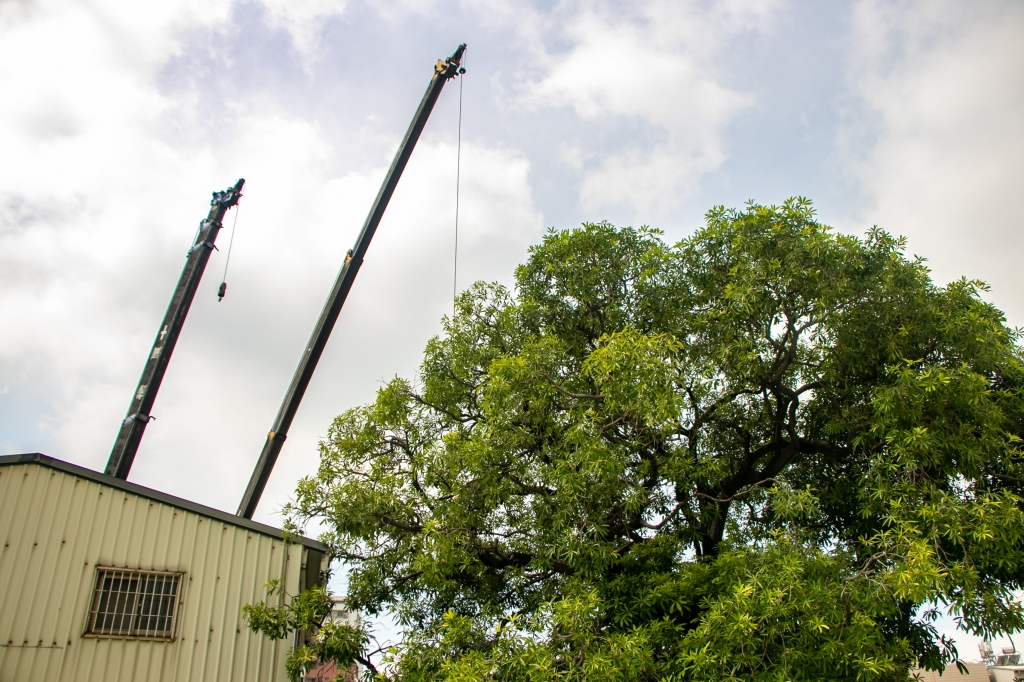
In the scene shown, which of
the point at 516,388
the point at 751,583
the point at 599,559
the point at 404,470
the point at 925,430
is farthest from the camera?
the point at 404,470

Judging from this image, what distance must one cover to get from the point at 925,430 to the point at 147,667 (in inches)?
398

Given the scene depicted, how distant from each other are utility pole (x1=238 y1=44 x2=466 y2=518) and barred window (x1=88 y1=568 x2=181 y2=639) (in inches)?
194

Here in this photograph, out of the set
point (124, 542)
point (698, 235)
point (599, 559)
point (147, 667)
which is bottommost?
point (147, 667)

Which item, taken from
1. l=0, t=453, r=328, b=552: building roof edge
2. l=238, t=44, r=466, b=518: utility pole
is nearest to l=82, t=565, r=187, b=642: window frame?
l=0, t=453, r=328, b=552: building roof edge

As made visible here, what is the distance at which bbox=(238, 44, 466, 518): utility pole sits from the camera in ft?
48.1

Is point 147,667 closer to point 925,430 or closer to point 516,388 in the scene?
point 516,388

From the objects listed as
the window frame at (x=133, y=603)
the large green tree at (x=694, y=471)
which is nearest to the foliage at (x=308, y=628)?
the large green tree at (x=694, y=471)

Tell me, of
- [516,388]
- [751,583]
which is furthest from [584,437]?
[751,583]

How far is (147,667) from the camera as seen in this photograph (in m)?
9.07

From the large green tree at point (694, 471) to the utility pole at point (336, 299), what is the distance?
2884mm

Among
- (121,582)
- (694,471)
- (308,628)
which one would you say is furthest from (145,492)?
(694,471)

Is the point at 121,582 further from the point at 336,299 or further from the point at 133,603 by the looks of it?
the point at 336,299

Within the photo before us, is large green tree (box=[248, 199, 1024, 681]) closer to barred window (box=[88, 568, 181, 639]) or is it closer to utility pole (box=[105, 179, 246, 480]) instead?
barred window (box=[88, 568, 181, 639])

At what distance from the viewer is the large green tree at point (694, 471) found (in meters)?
8.55
